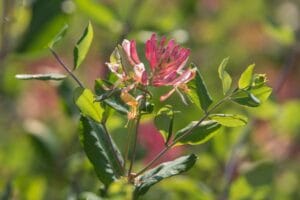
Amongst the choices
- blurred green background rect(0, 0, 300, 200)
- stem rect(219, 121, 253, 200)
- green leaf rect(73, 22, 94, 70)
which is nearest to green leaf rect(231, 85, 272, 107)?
green leaf rect(73, 22, 94, 70)

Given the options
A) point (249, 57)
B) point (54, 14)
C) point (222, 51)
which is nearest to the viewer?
point (54, 14)

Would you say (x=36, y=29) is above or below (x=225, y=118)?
below

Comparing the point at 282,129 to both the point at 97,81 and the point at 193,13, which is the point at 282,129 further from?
the point at 97,81

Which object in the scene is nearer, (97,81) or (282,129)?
(97,81)

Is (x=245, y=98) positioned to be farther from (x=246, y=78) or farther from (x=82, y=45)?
(x=82, y=45)

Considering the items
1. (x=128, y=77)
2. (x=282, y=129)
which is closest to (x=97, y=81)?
(x=128, y=77)

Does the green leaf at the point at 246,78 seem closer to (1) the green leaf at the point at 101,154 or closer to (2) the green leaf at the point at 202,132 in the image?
(2) the green leaf at the point at 202,132

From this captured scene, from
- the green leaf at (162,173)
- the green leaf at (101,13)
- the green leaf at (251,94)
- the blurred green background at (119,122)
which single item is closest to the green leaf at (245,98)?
the green leaf at (251,94)

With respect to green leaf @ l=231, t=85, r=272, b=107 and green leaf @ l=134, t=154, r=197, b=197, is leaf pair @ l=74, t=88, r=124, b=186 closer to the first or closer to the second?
green leaf @ l=134, t=154, r=197, b=197
